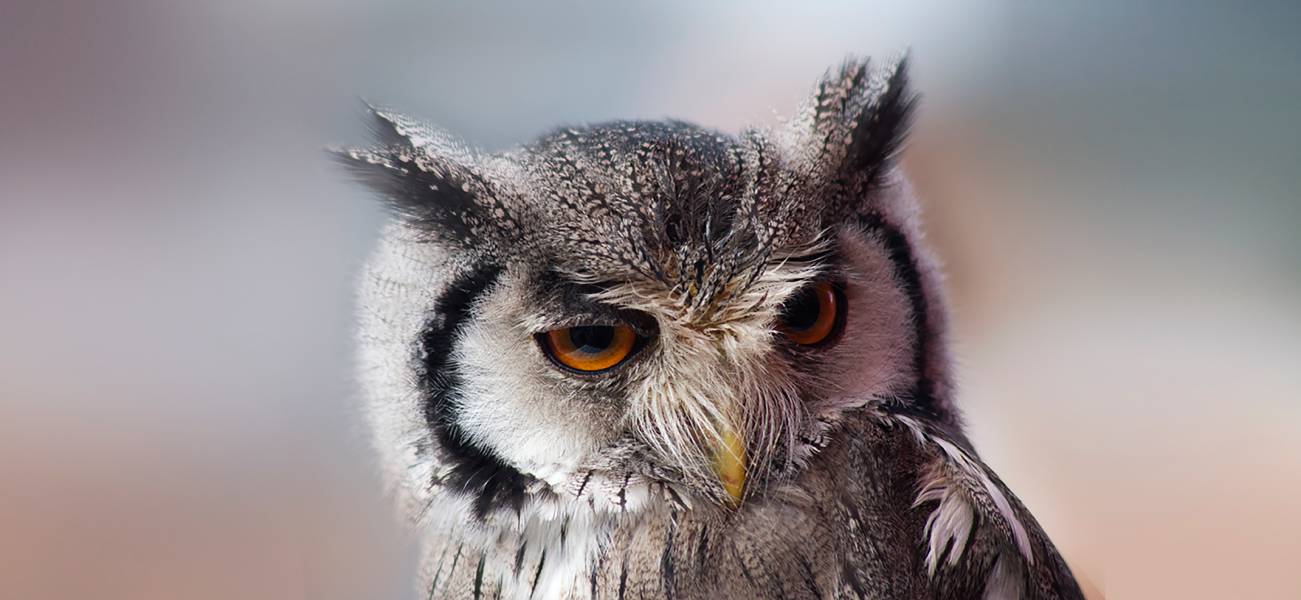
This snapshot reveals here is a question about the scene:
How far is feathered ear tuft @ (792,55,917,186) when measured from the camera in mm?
1048

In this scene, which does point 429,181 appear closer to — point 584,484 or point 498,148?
point 498,148

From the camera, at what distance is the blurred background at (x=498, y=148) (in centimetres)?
108

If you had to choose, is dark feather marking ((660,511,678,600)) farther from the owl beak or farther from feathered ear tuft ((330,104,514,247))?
feathered ear tuft ((330,104,514,247))

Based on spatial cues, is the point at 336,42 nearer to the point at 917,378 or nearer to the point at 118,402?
the point at 118,402

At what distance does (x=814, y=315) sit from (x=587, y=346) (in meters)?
0.29

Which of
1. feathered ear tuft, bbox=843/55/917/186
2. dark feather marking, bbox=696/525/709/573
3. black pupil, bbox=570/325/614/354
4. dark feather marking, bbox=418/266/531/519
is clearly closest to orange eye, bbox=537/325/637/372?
black pupil, bbox=570/325/614/354

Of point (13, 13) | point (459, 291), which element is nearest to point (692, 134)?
point (459, 291)

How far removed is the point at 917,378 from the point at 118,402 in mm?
1100

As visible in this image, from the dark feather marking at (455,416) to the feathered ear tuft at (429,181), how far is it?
0.06 metres

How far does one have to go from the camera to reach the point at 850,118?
1.09 metres

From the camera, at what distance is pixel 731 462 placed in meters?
0.96

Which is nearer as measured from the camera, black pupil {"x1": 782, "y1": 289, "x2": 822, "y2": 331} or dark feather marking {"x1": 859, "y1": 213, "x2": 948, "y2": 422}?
black pupil {"x1": 782, "y1": 289, "x2": 822, "y2": 331}

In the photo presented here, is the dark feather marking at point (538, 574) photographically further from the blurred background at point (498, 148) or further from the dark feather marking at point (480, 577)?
the blurred background at point (498, 148)

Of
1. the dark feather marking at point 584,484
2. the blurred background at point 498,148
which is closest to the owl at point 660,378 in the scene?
the dark feather marking at point 584,484
